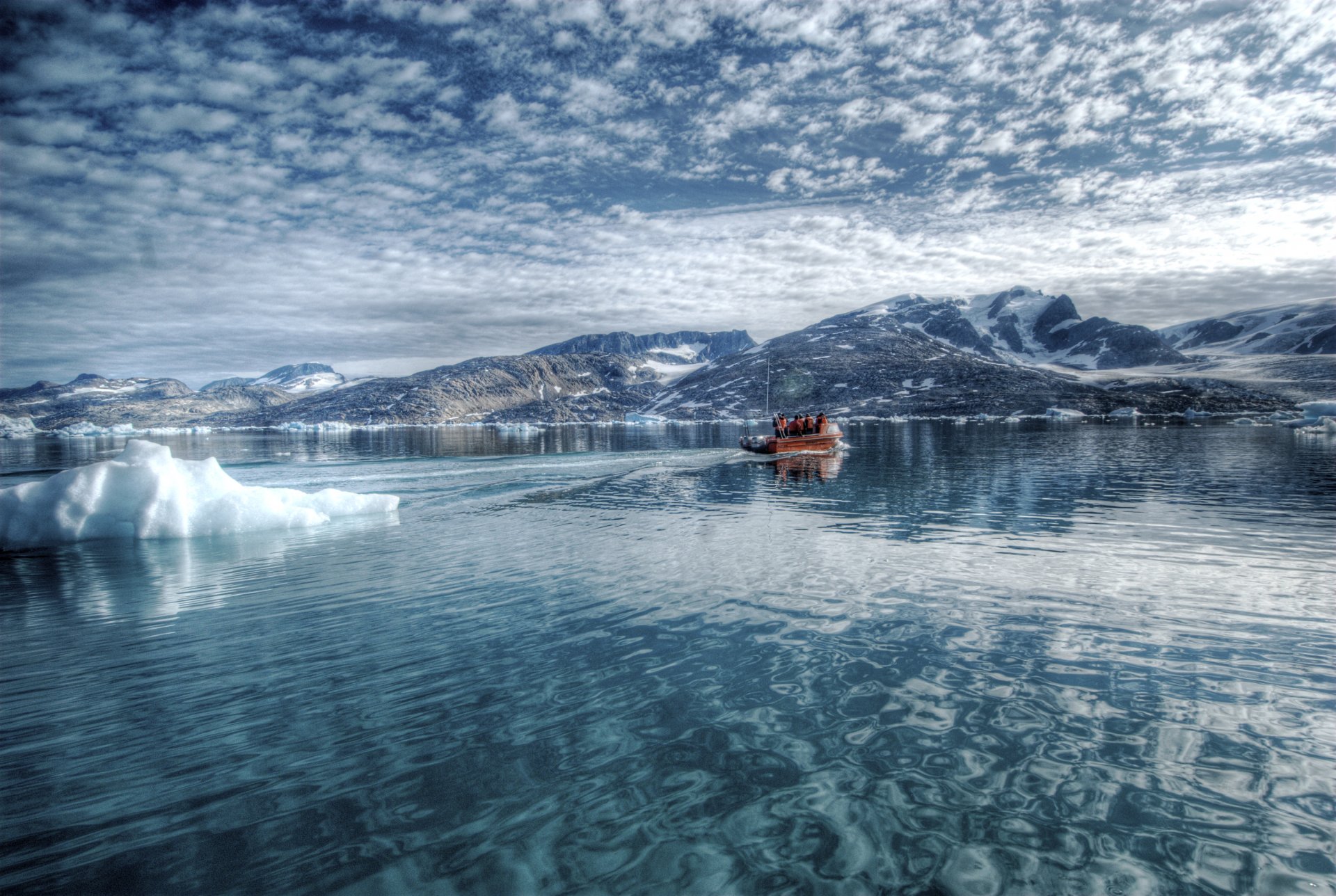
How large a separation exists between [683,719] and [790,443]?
46.8 meters

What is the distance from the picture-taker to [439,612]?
12594mm

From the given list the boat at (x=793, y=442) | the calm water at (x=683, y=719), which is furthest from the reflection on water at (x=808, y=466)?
the calm water at (x=683, y=719)

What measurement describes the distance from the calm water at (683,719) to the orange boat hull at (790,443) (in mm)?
33362

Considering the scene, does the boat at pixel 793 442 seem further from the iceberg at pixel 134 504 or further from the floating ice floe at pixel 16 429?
the floating ice floe at pixel 16 429

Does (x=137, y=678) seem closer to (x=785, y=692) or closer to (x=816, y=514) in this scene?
(x=785, y=692)

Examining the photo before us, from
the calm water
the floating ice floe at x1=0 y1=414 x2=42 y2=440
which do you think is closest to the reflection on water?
the calm water

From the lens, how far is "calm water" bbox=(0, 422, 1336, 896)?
536cm

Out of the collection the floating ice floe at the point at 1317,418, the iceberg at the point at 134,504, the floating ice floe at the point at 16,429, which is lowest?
the floating ice floe at the point at 1317,418

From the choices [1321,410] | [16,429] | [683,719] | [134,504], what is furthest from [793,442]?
[16,429]

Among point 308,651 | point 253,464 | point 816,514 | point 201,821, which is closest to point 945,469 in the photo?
point 816,514

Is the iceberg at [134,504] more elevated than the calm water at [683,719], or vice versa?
the iceberg at [134,504]

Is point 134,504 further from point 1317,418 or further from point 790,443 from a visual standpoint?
point 1317,418

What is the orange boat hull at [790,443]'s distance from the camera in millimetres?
52000

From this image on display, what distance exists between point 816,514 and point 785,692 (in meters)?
16.1
